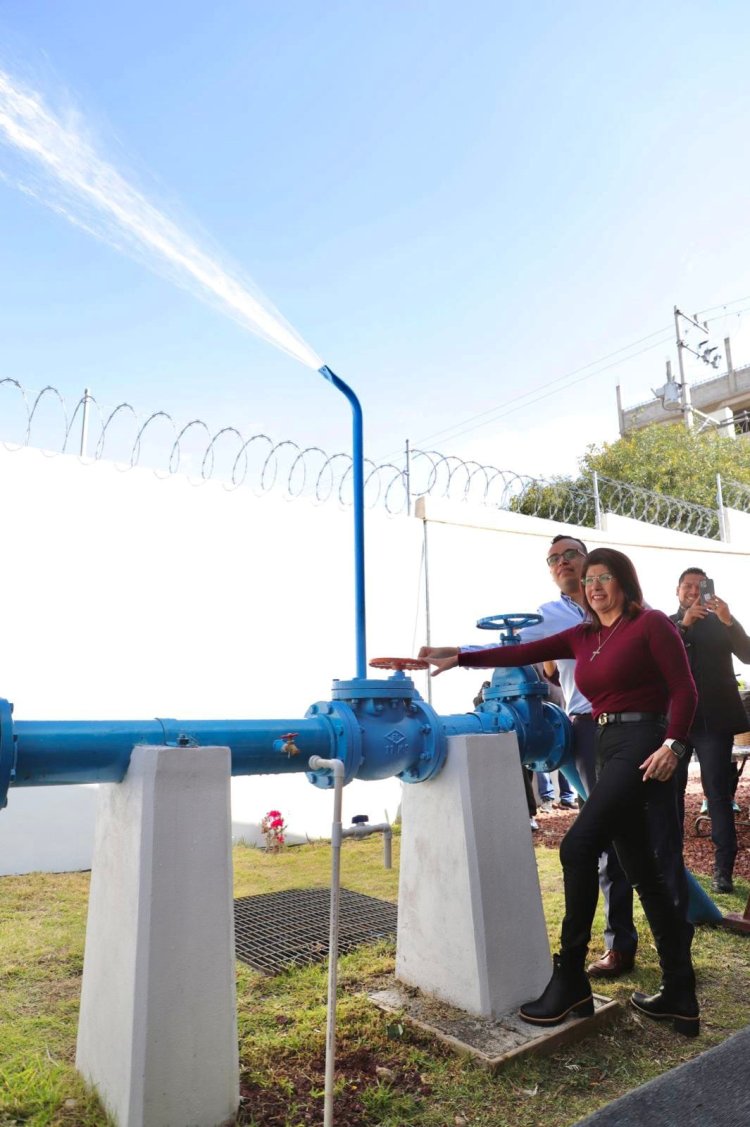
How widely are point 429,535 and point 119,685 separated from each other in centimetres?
327

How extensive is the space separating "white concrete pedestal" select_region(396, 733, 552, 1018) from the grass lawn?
10.6 inches

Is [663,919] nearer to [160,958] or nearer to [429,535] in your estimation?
[160,958]

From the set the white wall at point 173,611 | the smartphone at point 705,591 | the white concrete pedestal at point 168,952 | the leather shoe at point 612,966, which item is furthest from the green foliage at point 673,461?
the white concrete pedestal at point 168,952

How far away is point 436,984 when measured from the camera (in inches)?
121

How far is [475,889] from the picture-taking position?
2.94 meters

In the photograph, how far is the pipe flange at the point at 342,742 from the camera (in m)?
2.81

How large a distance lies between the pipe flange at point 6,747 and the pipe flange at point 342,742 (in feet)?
3.29

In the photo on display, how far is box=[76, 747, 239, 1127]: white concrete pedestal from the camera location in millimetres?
2174

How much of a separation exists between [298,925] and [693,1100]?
292 cm

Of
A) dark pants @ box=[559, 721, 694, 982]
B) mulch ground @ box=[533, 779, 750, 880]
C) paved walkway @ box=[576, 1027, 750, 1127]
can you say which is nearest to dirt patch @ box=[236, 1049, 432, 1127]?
dark pants @ box=[559, 721, 694, 982]

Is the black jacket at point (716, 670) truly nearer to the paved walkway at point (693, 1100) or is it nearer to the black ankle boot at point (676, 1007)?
the black ankle boot at point (676, 1007)

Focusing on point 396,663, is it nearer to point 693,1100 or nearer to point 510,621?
point 510,621

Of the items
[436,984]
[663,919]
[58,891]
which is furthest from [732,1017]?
[58,891]

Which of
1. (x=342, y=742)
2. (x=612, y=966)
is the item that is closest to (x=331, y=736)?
(x=342, y=742)
